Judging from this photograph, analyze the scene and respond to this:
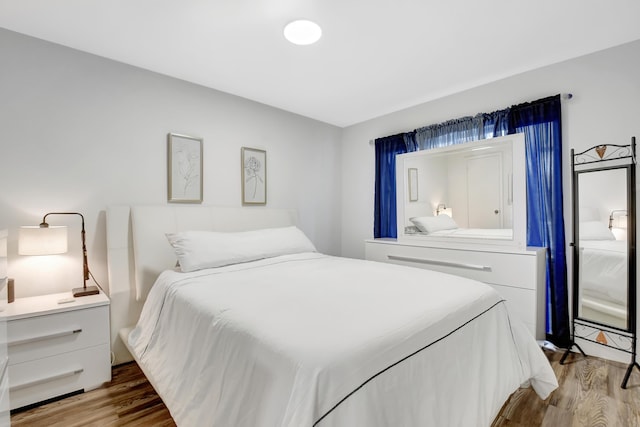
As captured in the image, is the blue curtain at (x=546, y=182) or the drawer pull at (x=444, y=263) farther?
the drawer pull at (x=444, y=263)

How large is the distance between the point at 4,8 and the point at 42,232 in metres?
1.36

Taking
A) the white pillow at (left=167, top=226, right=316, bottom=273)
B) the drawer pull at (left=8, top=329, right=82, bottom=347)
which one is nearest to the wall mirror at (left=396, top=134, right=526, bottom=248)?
the white pillow at (left=167, top=226, right=316, bottom=273)

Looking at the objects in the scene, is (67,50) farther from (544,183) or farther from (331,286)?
(544,183)

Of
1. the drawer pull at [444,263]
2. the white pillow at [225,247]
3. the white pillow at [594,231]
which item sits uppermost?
the white pillow at [594,231]

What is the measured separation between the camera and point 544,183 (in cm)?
256

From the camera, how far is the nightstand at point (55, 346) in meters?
1.72

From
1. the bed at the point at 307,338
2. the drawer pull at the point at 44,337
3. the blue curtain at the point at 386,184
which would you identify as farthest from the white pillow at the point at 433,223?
the drawer pull at the point at 44,337

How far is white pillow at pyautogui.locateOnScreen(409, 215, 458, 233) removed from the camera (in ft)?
10.1

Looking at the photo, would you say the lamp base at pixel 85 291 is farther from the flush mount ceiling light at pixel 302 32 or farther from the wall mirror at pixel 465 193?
the wall mirror at pixel 465 193

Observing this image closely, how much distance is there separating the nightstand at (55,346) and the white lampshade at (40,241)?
0.34 m

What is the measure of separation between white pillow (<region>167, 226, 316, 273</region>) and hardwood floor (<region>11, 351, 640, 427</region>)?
84 centimetres

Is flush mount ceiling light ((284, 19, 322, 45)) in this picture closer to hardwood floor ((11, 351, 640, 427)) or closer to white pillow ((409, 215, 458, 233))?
white pillow ((409, 215, 458, 233))

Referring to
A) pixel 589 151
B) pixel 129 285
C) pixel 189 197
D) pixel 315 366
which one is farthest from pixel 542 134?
pixel 129 285

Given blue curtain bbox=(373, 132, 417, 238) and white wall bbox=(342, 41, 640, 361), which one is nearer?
white wall bbox=(342, 41, 640, 361)
